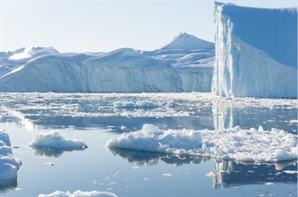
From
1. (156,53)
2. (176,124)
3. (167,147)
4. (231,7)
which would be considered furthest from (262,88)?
(156,53)

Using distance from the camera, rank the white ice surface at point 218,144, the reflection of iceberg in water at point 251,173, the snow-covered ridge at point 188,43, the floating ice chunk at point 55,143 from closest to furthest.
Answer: the reflection of iceberg in water at point 251,173, the white ice surface at point 218,144, the floating ice chunk at point 55,143, the snow-covered ridge at point 188,43

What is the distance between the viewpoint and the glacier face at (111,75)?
43.2m

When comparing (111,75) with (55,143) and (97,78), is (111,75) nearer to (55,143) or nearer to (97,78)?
(97,78)

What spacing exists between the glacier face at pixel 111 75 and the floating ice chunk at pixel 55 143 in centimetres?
3337

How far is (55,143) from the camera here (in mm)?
10008

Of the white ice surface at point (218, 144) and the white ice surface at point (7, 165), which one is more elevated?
the white ice surface at point (7, 165)

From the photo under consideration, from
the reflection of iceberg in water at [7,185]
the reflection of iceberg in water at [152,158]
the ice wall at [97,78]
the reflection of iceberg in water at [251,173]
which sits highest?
the reflection of iceberg in water at [7,185]

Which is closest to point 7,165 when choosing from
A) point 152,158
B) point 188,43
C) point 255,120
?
point 152,158

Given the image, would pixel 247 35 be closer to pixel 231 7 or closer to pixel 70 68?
pixel 231 7

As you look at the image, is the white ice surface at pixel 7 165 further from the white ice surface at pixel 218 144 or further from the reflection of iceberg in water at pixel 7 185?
the white ice surface at pixel 218 144

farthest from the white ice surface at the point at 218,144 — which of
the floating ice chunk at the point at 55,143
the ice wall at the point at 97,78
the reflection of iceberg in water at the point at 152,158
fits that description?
the ice wall at the point at 97,78

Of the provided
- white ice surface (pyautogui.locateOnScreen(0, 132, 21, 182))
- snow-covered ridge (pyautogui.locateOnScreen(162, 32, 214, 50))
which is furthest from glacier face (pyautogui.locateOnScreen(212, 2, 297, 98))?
snow-covered ridge (pyautogui.locateOnScreen(162, 32, 214, 50))

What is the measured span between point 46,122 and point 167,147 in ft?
22.9

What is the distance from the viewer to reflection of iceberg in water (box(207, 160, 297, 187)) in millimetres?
6992
